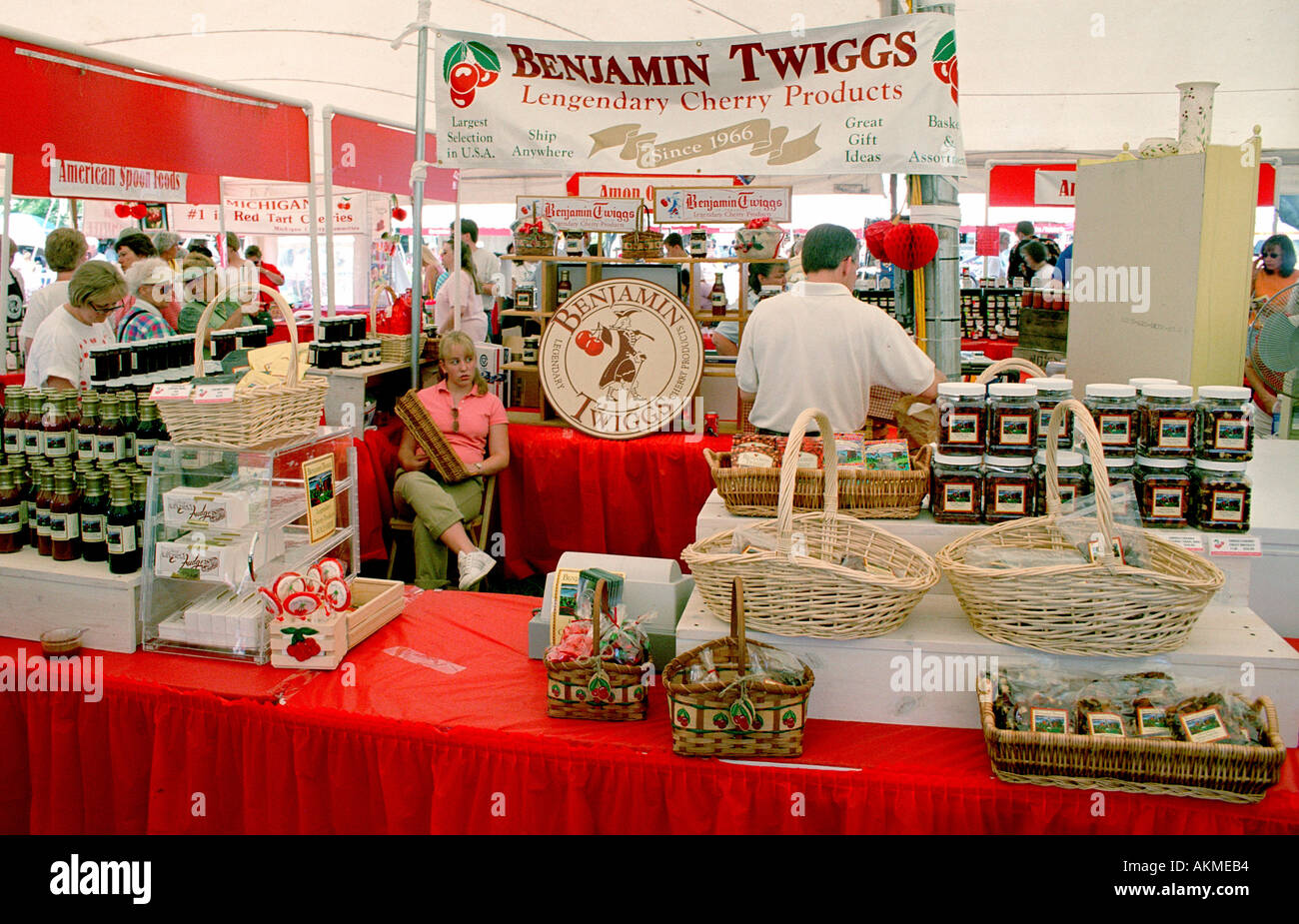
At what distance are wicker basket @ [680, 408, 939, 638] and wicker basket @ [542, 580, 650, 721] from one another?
0.23 m

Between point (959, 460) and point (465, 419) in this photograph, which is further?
point (465, 419)

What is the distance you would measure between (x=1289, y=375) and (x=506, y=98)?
3.38m

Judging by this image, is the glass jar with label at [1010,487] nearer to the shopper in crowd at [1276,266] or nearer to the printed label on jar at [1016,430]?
the printed label on jar at [1016,430]

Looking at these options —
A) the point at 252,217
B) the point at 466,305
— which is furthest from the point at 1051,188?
the point at 252,217

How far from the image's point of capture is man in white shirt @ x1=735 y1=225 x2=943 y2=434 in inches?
136

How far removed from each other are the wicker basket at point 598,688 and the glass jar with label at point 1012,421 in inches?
37.7

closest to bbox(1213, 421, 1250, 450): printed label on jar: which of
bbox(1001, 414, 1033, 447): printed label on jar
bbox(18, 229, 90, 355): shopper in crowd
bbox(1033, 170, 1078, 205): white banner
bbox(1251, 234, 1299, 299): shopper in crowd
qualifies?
bbox(1001, 414, 1033, 447): printed label on jar

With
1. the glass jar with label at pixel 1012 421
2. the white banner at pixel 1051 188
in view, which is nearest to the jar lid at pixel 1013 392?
the glass jar with label at pixel 1012 421

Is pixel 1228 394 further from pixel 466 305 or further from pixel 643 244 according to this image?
pixel 466 305

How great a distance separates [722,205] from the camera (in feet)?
19.0

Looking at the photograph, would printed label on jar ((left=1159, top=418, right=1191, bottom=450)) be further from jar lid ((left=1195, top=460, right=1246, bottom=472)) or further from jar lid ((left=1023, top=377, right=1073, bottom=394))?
jar lid ((left=1023, top=377, right=1073, bottom=394))

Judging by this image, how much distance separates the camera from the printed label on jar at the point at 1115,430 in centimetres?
224

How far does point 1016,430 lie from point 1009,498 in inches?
6.3

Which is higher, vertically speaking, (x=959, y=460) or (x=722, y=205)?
(x=722, y=205)
